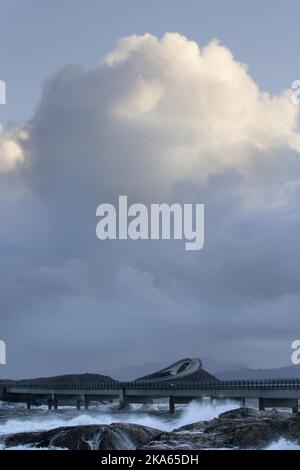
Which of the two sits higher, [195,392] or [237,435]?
[195,392]

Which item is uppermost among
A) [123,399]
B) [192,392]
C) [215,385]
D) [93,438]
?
[215,385]

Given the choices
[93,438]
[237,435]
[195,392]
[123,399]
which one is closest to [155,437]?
[93,438]

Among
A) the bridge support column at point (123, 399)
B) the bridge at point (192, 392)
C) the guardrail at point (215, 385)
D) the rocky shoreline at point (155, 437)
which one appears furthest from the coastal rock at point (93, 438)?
the bridge support column at point (123, 399)

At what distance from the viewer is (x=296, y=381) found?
428ft

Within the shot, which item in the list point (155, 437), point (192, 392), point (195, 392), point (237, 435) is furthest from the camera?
point (192, 392)

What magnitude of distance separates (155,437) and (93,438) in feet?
21.3

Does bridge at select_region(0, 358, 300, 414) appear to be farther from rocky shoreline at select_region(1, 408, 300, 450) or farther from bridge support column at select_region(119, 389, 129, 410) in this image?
rocky shoreline at select_region(1, 408, 300, 450)

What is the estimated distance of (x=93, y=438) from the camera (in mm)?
63750

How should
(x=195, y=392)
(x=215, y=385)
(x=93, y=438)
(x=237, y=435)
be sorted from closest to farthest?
(x=93, y=438), (x=237, y=435), (x=215, y=385), (x=195, y=392)

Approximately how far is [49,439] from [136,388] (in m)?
99.6

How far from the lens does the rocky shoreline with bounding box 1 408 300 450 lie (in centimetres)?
6344

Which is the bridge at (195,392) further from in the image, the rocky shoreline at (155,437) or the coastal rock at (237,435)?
the rocky shoreline at (155,437)

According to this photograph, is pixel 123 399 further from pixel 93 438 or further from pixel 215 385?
pixel 93 438
